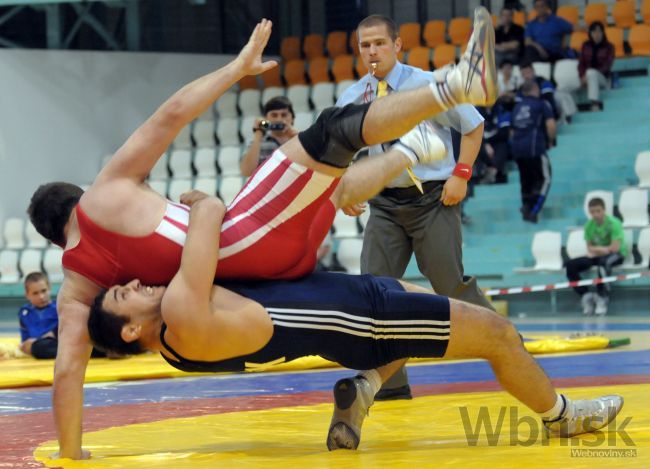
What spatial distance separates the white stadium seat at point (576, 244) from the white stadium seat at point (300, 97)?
5156 mm

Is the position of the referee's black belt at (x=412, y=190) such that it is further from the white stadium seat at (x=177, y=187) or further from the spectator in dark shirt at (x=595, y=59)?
the white stadium seat at (x=177, y=187)

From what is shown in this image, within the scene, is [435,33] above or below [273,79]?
above

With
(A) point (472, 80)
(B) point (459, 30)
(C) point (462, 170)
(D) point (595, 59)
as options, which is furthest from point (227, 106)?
(A) point (472, 80)

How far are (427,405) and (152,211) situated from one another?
5.89 feet

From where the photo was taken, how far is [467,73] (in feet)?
12.6

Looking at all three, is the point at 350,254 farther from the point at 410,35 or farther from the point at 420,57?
the point at 410,35

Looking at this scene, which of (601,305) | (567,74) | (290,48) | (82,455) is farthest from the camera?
(290,48)

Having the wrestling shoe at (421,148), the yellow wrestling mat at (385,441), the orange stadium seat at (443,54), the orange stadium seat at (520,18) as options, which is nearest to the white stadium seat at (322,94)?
the orange stadium seat at (443,54)

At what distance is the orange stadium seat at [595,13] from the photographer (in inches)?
615

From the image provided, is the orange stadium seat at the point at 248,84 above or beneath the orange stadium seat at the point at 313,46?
beneath

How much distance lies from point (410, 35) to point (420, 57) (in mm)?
1223

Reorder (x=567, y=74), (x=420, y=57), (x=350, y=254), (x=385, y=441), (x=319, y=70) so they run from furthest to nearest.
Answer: (x=319, y=70) → (x=420, y=57) → (x=567, y=74) → (x=350, y=254) → (x=385, y=441)

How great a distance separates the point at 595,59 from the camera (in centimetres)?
1459

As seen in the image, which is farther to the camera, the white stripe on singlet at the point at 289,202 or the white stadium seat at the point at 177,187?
the white stadium seat at the point at 177,187
